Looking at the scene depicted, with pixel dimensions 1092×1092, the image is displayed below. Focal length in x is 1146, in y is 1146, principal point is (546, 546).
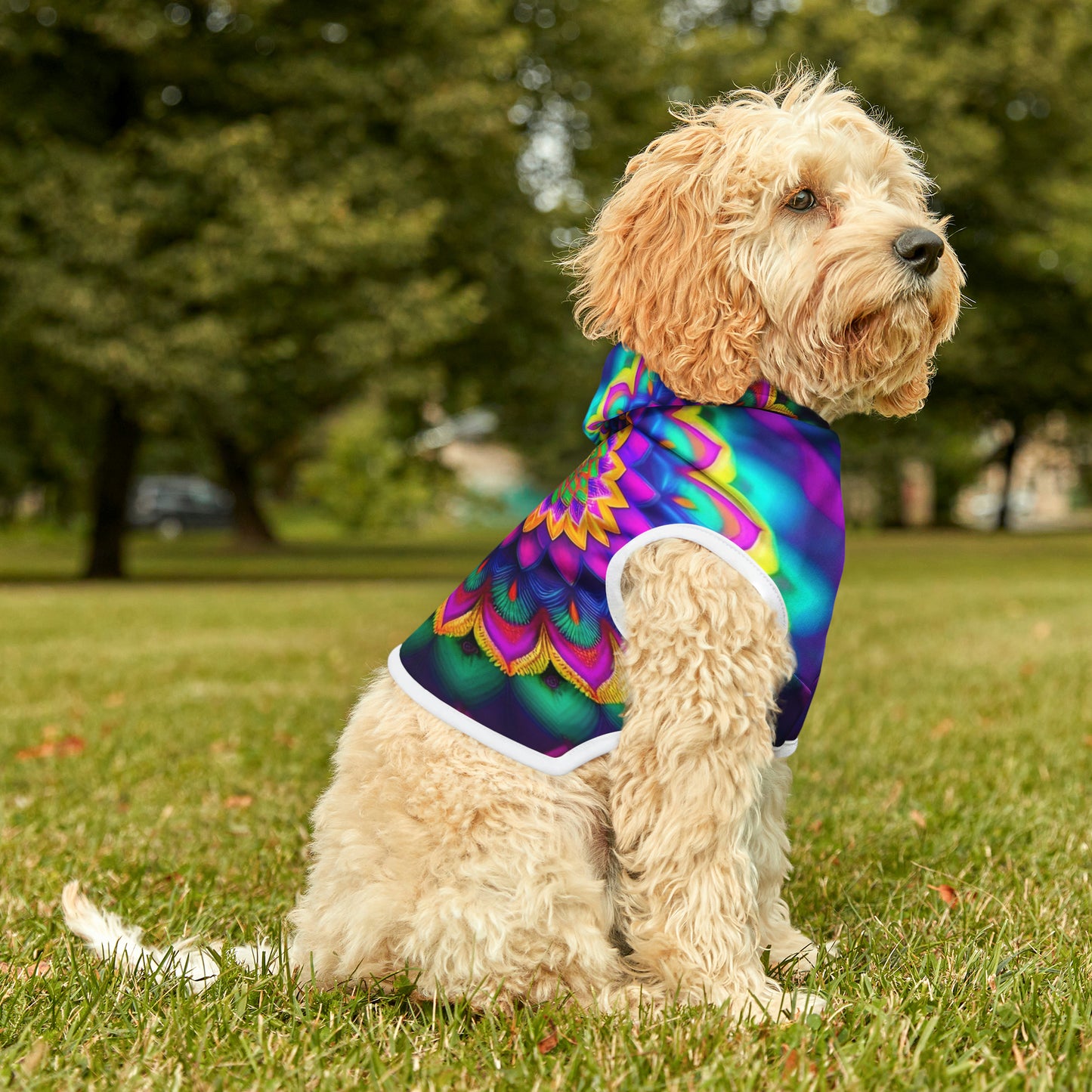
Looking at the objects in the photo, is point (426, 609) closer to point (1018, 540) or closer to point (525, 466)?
point (1018, 540)

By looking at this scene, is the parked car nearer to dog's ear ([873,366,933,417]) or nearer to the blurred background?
the blurred background

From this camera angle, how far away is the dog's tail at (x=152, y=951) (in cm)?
299

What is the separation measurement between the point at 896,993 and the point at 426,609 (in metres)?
10.3

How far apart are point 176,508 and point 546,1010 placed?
46734 mm

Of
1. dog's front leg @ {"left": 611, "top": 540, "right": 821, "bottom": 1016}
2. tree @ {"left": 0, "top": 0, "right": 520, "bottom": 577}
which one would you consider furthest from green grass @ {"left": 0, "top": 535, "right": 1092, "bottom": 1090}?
tree @ {"left": 0, "top": 0, "right": 520, "bottom": 577}

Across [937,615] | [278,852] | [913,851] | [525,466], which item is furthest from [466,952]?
[525,466]

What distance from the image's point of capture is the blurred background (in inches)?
614

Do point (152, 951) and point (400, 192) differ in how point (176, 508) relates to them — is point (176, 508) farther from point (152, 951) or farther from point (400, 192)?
point (152, 951)

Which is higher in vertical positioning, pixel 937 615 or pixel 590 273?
pixel 590 273

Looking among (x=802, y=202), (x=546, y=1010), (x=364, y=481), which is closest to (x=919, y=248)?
(x=802, y=202)

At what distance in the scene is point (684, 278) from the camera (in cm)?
284

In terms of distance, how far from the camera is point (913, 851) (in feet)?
13.5

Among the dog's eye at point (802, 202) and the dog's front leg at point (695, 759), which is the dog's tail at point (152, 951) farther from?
the dog's eye at point (802, 202)

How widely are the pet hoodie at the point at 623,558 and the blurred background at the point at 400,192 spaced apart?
8.56 m
